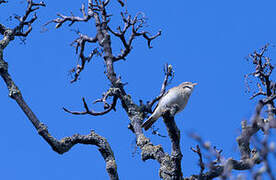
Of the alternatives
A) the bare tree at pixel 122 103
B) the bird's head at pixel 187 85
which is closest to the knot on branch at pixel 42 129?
the bare tree at pixel 122 103

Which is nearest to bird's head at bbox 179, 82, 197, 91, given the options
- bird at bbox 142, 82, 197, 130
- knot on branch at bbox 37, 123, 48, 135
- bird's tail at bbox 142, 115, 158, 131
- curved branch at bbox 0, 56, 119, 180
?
bird at bbox 142, 82, 197, 130

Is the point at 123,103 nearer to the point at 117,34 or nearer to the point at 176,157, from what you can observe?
the point at 117,34

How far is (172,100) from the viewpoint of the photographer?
7871 mm

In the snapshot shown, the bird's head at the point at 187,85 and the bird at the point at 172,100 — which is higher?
the bird's head at the point at 187,85

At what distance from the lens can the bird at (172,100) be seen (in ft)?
25.3

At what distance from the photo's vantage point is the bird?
25.3ft

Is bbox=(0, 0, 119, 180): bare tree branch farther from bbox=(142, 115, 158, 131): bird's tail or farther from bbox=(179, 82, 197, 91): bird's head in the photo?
bbox=(179, 82, 197, 91): bird's head

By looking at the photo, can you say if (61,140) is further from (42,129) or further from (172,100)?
(172,100)

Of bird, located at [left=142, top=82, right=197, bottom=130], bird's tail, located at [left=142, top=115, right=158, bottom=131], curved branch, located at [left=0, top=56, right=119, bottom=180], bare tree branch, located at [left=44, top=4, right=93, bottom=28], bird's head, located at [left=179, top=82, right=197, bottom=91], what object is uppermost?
bare tree branch, located at [left=44, top=4, right=93, bottom=28]

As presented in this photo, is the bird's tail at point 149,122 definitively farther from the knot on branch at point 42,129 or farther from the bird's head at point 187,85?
the knot on branch at point 42,129

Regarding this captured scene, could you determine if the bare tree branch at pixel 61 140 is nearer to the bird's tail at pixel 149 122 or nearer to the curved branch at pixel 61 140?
the curved branch at pixel 61 140

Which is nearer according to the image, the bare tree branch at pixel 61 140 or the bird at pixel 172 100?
the bare tree branch at pixel 61 140

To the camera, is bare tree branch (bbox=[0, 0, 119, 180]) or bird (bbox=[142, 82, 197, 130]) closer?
bare tree branch (bbox=[0, 0, 119, 180])

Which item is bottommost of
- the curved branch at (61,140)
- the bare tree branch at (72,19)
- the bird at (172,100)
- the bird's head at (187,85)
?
the curved branch at (61,140)
